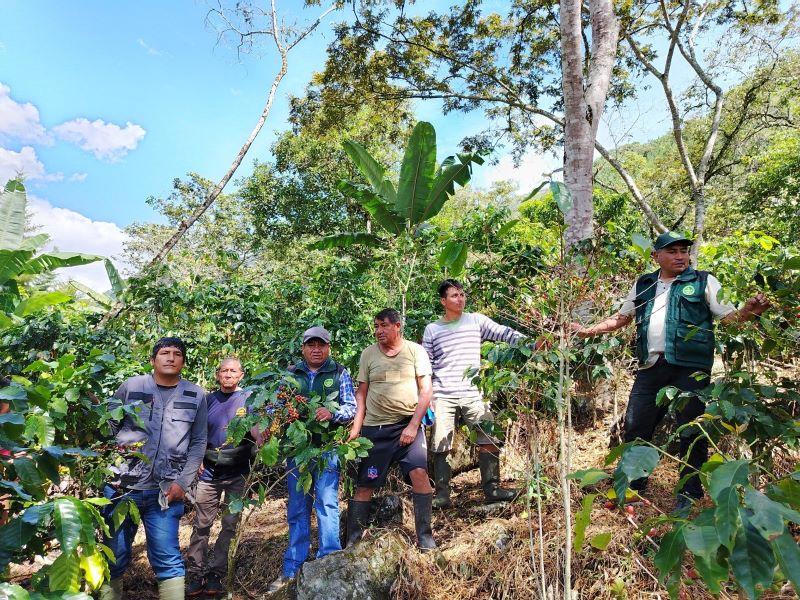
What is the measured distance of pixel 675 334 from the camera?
280 centimetres

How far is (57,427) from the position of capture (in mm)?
2275

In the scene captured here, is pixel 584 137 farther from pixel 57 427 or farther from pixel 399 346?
pixel 57 427

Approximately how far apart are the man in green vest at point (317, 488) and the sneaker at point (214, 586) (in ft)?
1.35

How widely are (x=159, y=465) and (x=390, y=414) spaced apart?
151 centimetres

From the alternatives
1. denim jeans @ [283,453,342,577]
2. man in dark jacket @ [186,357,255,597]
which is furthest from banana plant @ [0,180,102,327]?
denim jeans @ [283,453,342,577]

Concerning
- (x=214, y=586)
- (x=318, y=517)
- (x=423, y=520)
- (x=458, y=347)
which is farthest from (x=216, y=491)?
(x=458, y=347)

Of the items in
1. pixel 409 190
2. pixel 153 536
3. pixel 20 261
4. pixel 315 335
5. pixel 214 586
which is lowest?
pixel 214 586

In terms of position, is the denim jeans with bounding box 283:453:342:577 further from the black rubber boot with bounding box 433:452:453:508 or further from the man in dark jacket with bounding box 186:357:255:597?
the black rubber boot with bounding box 433:452:453:508

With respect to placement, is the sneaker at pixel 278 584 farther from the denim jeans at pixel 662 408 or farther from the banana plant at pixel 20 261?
the denim jeans at pixel 662 408

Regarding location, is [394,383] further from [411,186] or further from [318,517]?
[411,186]

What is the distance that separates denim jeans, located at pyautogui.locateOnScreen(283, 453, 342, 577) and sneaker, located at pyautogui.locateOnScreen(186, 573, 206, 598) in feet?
2.15

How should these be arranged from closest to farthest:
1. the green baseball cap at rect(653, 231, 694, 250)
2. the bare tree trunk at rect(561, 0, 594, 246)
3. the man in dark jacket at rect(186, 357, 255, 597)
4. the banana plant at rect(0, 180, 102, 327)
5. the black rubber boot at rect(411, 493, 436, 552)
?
the banana plant at rect(0, 180, 102, 327), the green baseball cap at rect(653, 231, 694, 250), the black rubber boot at rect(411, 493, 436, 552), the man in dark jacket at rect(186, 357, 255, 597), the bare tree trunk at rect(561, 0, 594, 246)

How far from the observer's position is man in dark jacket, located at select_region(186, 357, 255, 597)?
346 cm

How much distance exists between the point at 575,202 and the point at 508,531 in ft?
9.66
